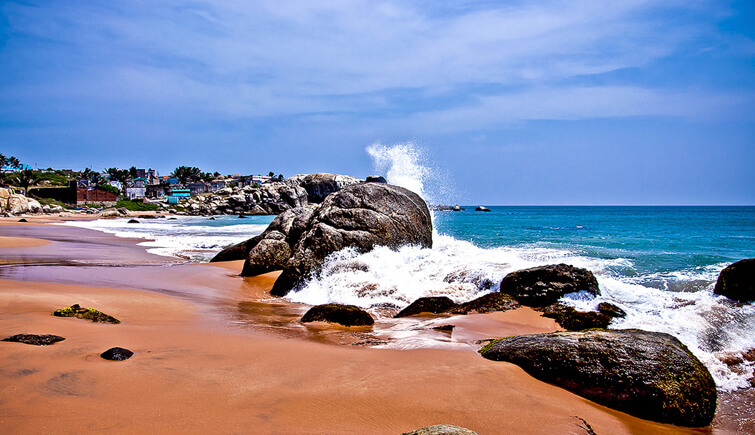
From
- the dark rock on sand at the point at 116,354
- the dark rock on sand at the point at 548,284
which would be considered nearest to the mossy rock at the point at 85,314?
the dark rock on sand at the point at 116,354

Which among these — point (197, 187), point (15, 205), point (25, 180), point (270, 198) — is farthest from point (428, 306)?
point (197, 187)

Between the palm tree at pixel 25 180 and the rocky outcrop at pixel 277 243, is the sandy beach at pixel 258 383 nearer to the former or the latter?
the rocky outcrop at pixel 277 243

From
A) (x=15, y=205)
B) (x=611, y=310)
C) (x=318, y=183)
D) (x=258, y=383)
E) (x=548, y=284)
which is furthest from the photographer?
(x=318, y=183)

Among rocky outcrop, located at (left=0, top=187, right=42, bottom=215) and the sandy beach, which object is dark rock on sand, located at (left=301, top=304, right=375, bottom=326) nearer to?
the sandy beach

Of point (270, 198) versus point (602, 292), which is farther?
point (270, 198)

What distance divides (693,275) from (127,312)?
49.1 ft

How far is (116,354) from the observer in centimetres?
468

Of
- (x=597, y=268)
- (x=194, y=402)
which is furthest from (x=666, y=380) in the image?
(x=597, y=268)

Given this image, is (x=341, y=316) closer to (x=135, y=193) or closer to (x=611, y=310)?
(x=611, y=310)

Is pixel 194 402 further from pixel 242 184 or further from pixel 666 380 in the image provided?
pixel 242 184

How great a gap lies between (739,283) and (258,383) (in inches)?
378

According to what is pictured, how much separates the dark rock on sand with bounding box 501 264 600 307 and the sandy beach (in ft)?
4.66

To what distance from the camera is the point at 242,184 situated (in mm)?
132000

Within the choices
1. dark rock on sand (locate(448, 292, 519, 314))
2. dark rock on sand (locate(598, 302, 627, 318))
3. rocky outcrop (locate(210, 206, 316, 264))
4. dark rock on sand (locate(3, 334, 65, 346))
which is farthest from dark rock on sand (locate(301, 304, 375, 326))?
rocky outcrop (locate(210, 206, 316, 264))
